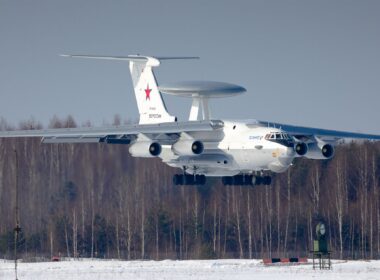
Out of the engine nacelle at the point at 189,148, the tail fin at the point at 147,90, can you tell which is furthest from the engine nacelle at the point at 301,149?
the tail fin at the point at 147,90

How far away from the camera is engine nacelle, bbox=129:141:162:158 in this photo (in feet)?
201

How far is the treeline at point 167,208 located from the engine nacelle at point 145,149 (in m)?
4.26

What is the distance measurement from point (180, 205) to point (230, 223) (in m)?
3.24

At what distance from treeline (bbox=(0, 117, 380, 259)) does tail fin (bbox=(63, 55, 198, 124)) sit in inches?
90.5

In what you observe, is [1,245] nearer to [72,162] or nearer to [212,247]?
[72,162]

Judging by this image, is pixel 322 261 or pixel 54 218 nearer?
pixel 322 261

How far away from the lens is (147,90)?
67.7m

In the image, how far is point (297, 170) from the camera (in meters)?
77.2

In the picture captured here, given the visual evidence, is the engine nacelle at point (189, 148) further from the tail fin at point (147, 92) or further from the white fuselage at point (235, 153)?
the tail fin at point (147, 92)

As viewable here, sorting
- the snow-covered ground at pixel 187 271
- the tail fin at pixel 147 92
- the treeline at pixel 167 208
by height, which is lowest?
the snow-covered ground at pixel 187 271

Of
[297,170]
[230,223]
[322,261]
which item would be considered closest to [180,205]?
[230,223]

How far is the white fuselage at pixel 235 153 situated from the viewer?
58.8m

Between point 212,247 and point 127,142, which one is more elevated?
point 127,142

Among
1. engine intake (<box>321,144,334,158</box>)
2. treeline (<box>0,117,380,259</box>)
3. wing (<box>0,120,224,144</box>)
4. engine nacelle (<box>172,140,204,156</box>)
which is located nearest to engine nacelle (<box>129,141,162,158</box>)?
wing (<box>0,120,224,144</box>)
